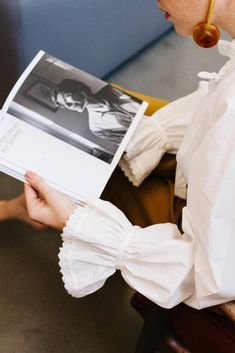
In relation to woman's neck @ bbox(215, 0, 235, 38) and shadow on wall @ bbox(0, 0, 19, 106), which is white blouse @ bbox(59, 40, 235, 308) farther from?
shadow on wall @ bbox(0, 0, 19, 106)

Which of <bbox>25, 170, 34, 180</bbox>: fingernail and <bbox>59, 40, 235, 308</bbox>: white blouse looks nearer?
<bbox>59, 40, 235, 308</bbox>: white blouse

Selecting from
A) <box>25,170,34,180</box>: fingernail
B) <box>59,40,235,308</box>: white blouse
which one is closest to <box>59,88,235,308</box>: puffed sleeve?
<box>59,40,235,308</box>: white blouse

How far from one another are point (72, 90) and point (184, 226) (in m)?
0.39

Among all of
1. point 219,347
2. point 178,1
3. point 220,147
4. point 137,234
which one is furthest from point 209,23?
point 219,347

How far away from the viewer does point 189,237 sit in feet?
2.17

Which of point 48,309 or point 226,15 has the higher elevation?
point 226,15

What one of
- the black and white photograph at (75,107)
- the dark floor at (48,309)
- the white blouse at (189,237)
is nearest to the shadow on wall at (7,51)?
the black and white photograph at (75,107)

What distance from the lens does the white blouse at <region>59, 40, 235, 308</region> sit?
60cm

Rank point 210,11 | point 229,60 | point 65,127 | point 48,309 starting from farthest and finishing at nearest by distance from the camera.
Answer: point 48,309
point 65,127
point 229,60
point 210,11

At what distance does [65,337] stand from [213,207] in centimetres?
68

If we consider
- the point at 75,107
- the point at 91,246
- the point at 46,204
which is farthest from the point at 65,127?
the point at 91,246

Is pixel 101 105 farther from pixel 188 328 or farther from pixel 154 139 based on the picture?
pixel 188 328

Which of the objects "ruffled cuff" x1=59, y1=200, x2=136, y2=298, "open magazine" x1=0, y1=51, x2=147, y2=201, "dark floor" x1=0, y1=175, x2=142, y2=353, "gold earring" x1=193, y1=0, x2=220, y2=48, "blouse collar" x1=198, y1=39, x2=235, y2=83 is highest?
"gold earring" x1=193, y1=0, x2=220, y2=48

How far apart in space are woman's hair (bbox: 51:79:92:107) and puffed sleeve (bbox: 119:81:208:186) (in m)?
0.13
